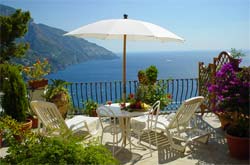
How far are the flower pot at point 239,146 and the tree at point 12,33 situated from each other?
10135mm

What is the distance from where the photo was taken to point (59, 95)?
19.8ft

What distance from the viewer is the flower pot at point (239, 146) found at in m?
4.04

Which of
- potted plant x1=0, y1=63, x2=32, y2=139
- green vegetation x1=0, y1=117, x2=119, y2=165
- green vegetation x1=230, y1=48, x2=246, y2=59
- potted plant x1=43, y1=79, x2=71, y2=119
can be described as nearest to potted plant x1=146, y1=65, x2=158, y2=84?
green vegetation x1=230, y1=48, x2=246, y2=59

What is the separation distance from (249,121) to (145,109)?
59.4 inches

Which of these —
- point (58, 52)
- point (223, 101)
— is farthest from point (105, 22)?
point (58, 52)

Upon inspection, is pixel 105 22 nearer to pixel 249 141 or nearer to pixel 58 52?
pixel 249 141

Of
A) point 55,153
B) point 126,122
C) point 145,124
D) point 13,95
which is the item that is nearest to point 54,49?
point 13,95

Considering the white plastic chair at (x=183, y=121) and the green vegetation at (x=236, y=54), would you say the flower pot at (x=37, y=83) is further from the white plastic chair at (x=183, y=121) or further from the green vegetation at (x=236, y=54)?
the green vegetation at (x=236, y=54)

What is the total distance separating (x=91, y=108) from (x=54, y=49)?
1436 centimetres

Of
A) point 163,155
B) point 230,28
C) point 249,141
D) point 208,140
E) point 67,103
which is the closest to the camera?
point 249,141

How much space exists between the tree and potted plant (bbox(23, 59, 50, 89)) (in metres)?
5.98

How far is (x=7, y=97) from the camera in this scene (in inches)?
195

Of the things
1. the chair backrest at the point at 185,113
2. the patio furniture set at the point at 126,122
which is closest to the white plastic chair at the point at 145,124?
the patio furniture set at the point at 126,122

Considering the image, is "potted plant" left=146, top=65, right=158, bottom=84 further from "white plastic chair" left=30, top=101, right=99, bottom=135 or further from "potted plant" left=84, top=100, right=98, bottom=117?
"white plastic chair" left=30, top=101, right=99, bottom=135
